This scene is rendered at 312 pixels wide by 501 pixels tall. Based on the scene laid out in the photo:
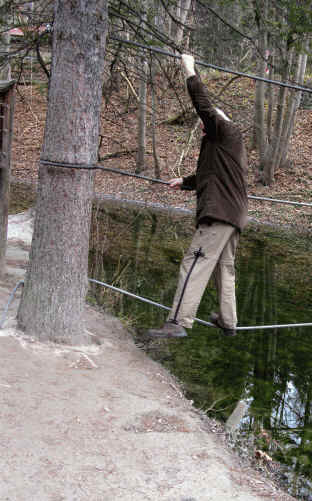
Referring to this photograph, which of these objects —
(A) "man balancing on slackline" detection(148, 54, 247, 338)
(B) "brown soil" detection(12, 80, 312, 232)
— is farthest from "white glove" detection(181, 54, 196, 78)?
(B) "brown soil" detection(12, 80, 312, 232)

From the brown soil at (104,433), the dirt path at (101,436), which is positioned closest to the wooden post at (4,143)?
the brown soil at (104,433)

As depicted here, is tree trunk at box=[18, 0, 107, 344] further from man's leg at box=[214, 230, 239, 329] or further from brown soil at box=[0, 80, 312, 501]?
man's leg at box=[214, 230, 239, 329]

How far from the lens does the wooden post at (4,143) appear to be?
6156 mm

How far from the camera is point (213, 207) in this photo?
4039 millimetres

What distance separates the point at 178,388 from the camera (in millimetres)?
4660

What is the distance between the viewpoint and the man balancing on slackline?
13.1 feet

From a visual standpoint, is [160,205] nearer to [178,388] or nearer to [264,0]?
[264,0]

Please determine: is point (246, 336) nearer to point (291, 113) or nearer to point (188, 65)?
point (188, 65)

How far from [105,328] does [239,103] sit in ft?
A: 60.9

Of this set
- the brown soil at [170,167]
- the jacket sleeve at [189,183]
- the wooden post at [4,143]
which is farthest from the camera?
the brown soil at [170,167]

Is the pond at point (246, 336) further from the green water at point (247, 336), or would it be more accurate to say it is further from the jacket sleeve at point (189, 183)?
the jacket sleeve at point (189, 183)

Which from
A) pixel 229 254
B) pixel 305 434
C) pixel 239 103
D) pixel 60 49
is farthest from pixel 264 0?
pixel 239 103

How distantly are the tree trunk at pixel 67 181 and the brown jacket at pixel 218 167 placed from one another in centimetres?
91

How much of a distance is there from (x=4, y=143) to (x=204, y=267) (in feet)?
11.0
